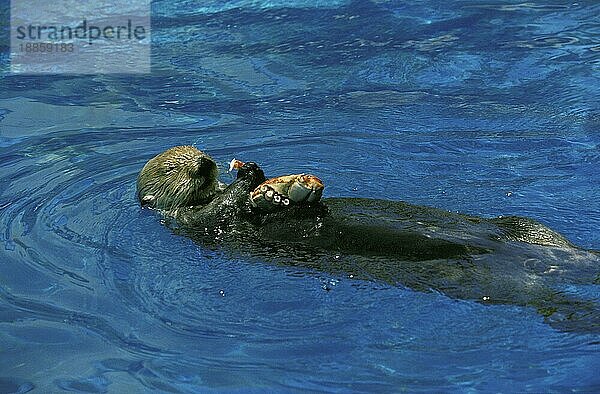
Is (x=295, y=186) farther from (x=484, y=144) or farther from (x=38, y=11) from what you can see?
(x=38, y=11)

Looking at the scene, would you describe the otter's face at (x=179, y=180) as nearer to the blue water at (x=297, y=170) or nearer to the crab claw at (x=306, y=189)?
the blue water at (x=297, y=170)

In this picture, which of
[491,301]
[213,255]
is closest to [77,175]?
[213,255]

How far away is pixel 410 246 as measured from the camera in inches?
179

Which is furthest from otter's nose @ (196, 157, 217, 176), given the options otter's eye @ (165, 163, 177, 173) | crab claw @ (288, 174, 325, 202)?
crab claw @ (288, 174, 325, 202)

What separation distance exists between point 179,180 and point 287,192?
0.86m

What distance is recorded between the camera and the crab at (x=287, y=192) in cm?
484

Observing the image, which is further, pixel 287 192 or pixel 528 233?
pixel 287 192

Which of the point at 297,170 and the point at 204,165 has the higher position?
the point at 204,165

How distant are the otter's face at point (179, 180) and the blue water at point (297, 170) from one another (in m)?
0.17

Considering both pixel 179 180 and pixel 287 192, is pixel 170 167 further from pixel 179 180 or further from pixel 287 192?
pixel 287 192

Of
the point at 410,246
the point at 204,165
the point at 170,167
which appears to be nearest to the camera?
the point at 410,246

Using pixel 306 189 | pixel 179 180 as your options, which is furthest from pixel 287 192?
pixel 179 180

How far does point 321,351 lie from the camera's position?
447cm

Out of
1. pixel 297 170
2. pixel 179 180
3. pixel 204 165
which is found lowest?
pixel 297 170
